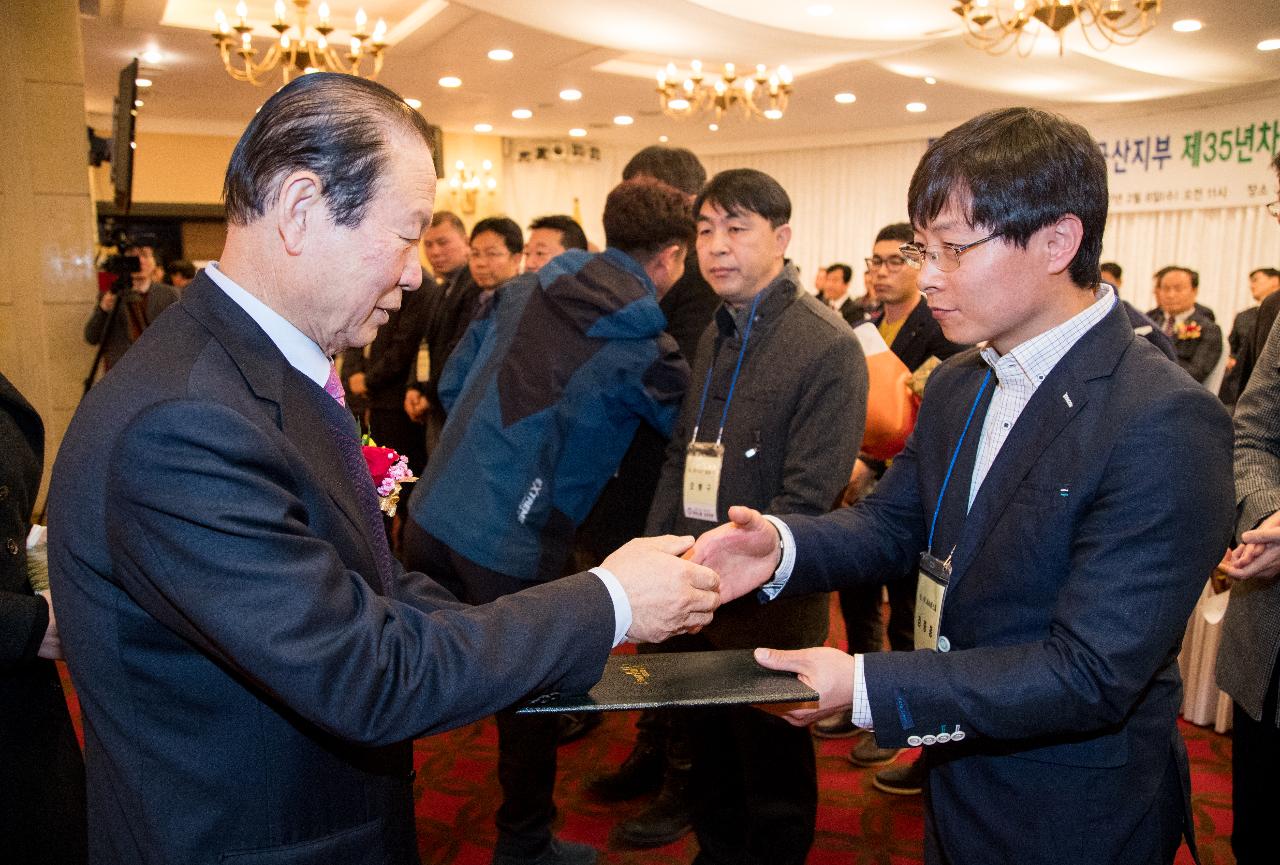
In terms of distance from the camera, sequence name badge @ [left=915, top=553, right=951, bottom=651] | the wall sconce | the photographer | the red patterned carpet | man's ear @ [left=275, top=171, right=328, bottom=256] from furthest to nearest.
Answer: the wall sconce → the photographer → the red patterned carpet → name badge @ [left=915, top=553, right=951, bottom=651] → man's ear @ [left=275, top=171, right=328, bottom=256]

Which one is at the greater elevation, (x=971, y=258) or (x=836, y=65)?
(x=836, y=65)

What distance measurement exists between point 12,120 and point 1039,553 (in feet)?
13.5

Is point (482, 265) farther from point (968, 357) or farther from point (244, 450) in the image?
point (244, 450)

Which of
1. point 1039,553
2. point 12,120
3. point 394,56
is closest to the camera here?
point 1039,553

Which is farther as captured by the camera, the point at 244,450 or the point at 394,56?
the point at 394,56

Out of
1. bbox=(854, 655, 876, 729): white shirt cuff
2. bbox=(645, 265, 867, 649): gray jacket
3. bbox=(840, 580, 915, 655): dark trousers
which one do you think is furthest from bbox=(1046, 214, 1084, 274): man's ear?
bbox=(840, 580, 915, 655): dark trousers

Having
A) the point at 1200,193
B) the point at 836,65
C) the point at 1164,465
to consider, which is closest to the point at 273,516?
the point at 1164,465

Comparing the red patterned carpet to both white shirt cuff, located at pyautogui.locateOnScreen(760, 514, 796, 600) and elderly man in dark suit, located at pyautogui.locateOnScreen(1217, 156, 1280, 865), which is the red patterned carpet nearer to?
elderly man in dark suit, located at pyautogui.locateOnScreen(1217, 156, 1280, 865)

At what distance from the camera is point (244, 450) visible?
38.4 inches

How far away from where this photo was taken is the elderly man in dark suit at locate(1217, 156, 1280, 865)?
1.74 metres

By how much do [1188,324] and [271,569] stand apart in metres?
8.96

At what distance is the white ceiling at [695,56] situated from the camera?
24.5 ft

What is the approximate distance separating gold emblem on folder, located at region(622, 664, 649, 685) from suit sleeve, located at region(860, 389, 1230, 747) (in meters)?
0.39

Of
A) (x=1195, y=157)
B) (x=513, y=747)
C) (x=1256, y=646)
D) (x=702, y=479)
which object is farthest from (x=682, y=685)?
(x=1195, y=157)
